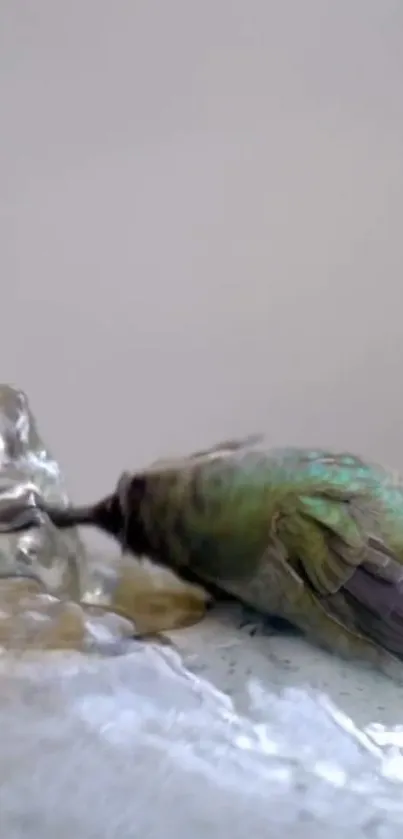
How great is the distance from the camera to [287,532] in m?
0.51

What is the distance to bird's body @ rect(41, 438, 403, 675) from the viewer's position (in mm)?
483

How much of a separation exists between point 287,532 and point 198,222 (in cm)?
54

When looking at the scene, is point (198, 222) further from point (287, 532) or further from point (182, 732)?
point (182, 732)

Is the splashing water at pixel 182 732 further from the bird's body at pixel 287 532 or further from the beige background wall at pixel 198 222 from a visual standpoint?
the beige background wall at pixel 198 222

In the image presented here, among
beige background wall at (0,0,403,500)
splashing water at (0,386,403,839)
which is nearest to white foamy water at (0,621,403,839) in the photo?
splashing water at (0,386,403,839)

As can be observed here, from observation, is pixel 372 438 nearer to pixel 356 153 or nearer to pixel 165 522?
pixel 356 153

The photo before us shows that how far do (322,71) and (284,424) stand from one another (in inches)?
14.0

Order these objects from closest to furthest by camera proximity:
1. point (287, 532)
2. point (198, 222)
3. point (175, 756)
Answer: point (175, 756), point (287, 532), point (198, 222)

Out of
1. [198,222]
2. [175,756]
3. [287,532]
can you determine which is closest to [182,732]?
[175,756]

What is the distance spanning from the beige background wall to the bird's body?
1.31ft

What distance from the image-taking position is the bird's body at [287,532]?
1.59 ft

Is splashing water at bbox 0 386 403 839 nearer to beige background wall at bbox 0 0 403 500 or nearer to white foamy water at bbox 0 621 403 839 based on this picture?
white foamy water at bbox 0 621 403 839

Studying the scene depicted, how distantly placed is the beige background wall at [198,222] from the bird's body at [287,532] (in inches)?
15.7

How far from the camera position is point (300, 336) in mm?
1019
